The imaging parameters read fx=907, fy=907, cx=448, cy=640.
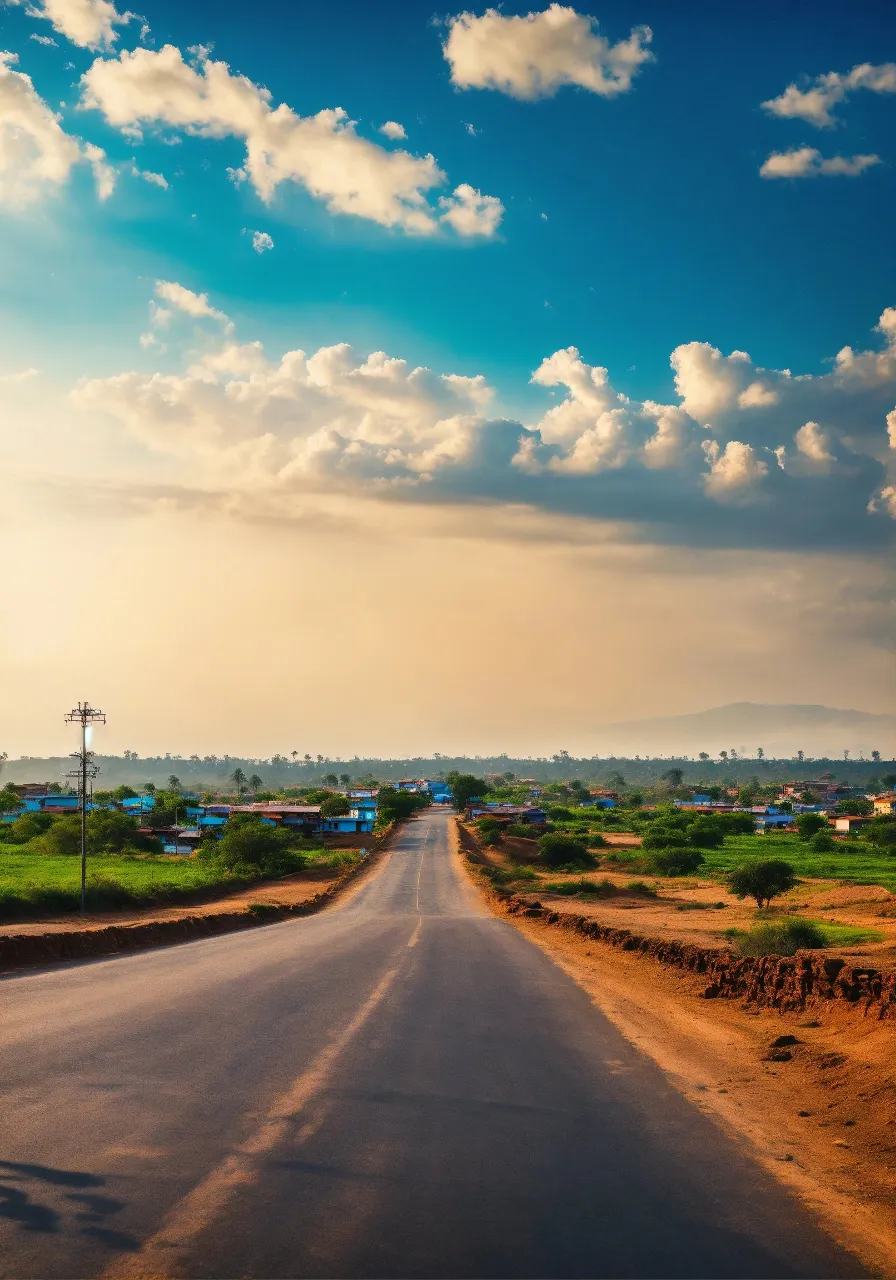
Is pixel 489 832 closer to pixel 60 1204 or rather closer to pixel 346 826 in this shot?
pixel 346 826

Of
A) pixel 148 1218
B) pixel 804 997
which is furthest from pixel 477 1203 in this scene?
pixel 804 997

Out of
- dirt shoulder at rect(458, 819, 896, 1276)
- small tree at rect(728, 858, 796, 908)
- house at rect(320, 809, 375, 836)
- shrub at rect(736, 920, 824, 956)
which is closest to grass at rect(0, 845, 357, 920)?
dirt shoulder at rect(458, 819, 896, 1276)

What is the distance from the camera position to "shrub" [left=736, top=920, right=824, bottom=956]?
972 inches

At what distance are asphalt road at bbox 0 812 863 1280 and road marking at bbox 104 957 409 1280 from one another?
26 millimetres

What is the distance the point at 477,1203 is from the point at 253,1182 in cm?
196

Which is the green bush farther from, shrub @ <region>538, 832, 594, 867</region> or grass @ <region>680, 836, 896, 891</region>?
shrub @ <region>538, 832, 594, 867</region>

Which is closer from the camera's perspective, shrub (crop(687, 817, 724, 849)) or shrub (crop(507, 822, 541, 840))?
shrub (crop(687, 817, 724, 849))

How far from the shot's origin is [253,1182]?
7.89 m

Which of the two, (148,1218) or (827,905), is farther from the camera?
(827,905)

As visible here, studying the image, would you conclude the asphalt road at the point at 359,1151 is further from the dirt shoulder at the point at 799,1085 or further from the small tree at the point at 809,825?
the small tree at the point at 809,825

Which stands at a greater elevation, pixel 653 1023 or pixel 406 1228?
pixel 406 1228

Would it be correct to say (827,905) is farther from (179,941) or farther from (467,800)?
(467,800)

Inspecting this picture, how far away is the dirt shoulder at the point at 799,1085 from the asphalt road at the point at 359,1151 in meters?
0.39

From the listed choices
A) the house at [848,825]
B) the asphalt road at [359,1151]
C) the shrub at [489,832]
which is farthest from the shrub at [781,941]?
the house at [848,825]
